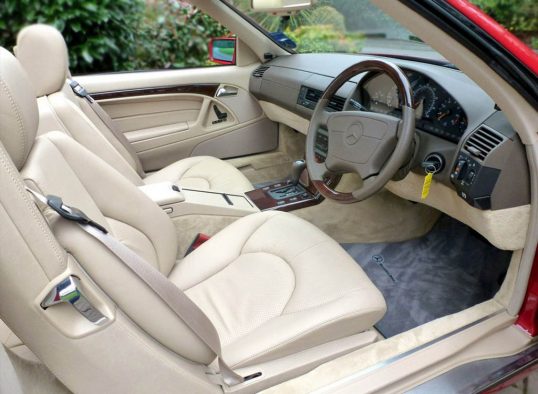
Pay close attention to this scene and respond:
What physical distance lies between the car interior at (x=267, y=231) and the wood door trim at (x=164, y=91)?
0.01 metres

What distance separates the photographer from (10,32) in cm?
352

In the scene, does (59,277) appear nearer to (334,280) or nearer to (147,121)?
(334,280)

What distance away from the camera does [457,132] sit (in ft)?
4.32

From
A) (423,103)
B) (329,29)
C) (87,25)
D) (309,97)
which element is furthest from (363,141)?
(87,25)

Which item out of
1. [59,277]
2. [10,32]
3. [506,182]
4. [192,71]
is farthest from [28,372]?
[10,32]

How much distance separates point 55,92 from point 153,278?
1282mm

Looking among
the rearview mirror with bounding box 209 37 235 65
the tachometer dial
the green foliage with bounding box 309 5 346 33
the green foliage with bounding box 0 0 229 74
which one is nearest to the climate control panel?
the tachometer dial

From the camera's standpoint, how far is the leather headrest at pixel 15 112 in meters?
0.84

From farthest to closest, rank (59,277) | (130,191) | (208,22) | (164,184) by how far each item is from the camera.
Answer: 1. (208,22)
2. (164,184)
3. (130,191)
4. (59,277)

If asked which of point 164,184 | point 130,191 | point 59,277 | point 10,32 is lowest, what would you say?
point 10,32

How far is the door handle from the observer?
2600 millimetres

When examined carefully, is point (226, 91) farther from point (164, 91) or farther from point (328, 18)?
point (328, 18)

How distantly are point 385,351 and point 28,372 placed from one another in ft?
2.55

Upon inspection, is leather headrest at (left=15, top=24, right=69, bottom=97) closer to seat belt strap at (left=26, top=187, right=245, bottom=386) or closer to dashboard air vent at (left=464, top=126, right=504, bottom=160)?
seat belt strap at (left=26, top=187, right=245, bottom=386)
